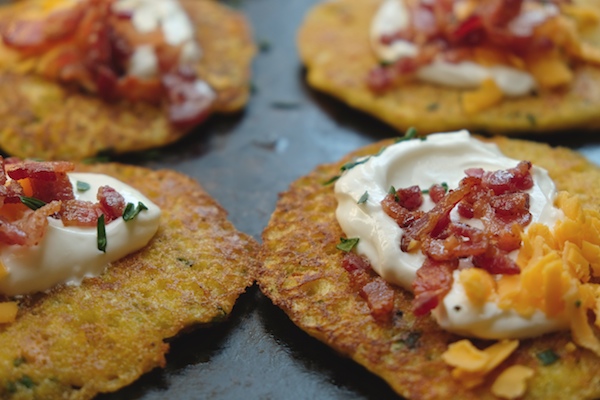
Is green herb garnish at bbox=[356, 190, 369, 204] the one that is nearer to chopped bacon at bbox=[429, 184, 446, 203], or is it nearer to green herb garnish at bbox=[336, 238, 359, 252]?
green herb garnish at bbox=[336, 238, 359, 252]

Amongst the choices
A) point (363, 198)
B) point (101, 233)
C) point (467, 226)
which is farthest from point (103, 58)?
point (467, 226)

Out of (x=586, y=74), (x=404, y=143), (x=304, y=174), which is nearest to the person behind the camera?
(x=404, y=143)

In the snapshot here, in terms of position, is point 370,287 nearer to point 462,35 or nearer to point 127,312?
point 127,312

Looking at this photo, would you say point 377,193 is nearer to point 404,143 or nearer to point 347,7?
point 404,143

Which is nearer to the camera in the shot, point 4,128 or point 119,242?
point 119,242

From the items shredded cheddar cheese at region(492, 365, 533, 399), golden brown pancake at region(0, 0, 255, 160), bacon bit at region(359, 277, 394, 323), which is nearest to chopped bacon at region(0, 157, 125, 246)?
golden brown pancake at region(0, 0, 255, 160)

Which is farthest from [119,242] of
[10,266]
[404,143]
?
[404,143]

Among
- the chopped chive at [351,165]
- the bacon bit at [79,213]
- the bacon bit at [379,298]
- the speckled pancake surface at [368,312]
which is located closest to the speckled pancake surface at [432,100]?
the speckled pancake surface at [368,312]

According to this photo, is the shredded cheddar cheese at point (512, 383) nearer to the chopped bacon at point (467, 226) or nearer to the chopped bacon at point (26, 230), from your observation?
the chopped bacon at point (467, 226)
